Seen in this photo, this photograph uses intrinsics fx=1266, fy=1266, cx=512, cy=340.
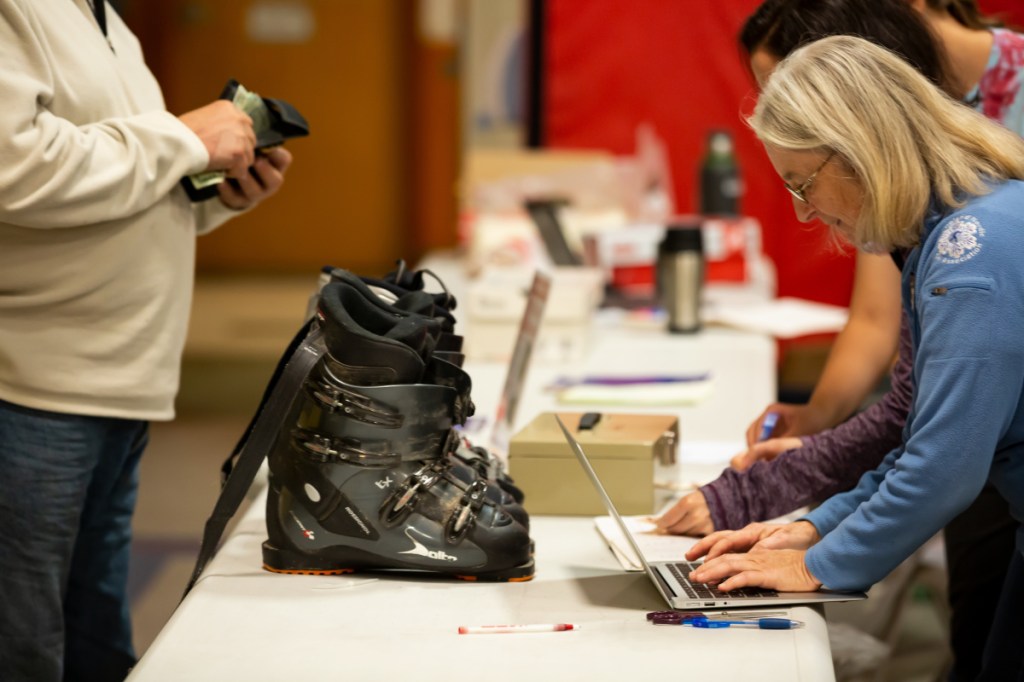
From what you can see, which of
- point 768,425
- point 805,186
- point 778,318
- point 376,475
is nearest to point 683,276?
point 778,318

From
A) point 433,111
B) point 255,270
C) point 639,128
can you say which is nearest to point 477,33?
point 639,128

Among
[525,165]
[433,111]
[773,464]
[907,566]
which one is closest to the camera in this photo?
[773,464]

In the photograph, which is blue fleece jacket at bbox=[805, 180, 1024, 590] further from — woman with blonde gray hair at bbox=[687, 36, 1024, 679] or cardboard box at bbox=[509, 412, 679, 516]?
cardboard box at bbox=[509, 412, 679, 516]

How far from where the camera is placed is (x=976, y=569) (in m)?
1.94

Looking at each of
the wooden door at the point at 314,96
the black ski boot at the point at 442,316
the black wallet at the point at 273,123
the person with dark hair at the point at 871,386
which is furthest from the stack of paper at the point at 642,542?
the wooden door at the point at 314,96

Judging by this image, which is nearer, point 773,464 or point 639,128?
point 773,464

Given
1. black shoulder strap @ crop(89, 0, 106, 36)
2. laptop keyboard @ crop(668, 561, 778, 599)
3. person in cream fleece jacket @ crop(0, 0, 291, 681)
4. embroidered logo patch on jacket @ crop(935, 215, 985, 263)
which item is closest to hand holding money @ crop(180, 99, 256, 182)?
person in cream fleece jacket @ crop(0, 0, 291, 681)

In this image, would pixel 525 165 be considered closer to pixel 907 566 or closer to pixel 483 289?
pixel 483 289

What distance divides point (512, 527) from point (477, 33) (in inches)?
146

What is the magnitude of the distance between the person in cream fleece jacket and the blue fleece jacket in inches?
35.1

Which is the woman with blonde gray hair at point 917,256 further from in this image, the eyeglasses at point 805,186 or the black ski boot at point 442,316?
the black ski boot at point 442,316

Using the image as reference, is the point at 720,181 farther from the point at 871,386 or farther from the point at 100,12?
the point at 100,12

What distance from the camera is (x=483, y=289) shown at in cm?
277

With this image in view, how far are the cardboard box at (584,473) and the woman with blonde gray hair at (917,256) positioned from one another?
0.27 m
